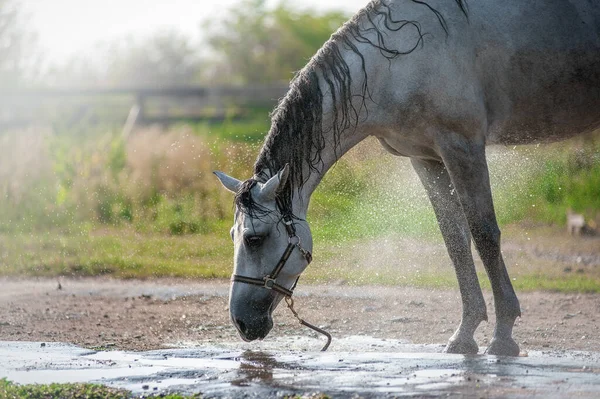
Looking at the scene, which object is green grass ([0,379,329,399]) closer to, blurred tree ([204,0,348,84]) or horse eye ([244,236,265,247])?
horse eye ([244,236,265,247])

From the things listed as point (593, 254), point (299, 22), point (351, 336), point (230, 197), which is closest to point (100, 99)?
point (299, 22)

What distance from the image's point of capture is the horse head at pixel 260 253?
19.6 ft

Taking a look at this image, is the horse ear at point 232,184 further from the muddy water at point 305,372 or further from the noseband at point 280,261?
the muddy water at point 305,372

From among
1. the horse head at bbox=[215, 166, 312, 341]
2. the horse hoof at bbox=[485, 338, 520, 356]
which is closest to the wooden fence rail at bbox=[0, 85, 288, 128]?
the horse head at bbox=[215, 166, 312, 341]

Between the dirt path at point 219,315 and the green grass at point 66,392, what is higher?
the dirt path at point 219,315

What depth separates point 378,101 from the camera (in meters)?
6.30

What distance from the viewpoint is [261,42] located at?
35.7 meters

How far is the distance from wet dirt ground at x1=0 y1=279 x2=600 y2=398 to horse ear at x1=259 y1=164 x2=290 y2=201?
99 centimetres

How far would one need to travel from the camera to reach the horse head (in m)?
5.97

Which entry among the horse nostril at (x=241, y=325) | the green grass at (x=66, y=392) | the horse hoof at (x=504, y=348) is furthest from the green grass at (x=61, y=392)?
the horse hoof at (x=504, y=348)

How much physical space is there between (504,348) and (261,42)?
1191 inches

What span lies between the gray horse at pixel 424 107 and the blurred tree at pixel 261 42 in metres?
26.7

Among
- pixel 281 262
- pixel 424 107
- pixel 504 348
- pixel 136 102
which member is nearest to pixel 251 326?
pixel 281 262

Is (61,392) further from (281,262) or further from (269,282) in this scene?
(281,262)
